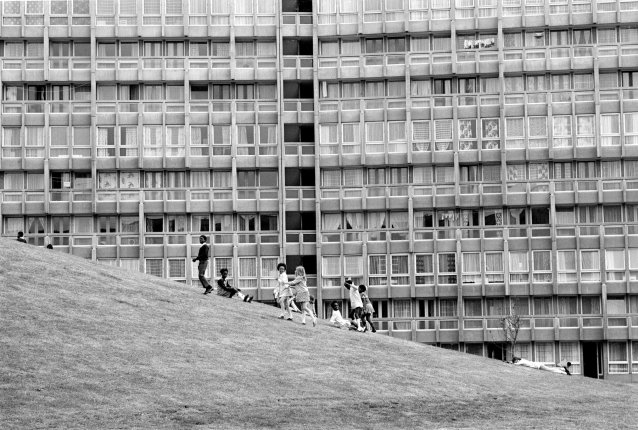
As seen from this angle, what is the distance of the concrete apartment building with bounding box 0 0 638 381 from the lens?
3794 inches

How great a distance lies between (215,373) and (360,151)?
59589mm

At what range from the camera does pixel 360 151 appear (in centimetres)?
9881

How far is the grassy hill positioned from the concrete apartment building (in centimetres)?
4211

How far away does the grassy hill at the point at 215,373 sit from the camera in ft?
115

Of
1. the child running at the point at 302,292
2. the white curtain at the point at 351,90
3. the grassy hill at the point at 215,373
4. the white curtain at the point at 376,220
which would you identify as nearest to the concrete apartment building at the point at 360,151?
the white curtain at the point at 351,90

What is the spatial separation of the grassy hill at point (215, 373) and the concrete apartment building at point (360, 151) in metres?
42.1

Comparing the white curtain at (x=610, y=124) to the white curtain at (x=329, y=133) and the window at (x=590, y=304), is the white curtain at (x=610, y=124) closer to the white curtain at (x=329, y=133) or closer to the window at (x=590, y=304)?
the window at (x=590, y=304)

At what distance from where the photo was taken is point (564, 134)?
97.3 metres

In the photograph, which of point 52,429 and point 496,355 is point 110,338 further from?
Result: point 496,355

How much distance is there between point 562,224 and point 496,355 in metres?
10.0

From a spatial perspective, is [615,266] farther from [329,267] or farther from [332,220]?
[332,220]

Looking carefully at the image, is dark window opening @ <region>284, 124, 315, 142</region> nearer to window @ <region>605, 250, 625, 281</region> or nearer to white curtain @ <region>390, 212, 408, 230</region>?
white curtain @ <region>390, 212, 408, 230</region>

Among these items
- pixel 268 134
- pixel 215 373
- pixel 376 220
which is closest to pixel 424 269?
pixel 376 220

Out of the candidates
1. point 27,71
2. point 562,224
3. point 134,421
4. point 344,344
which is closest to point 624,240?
point 562,224
